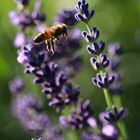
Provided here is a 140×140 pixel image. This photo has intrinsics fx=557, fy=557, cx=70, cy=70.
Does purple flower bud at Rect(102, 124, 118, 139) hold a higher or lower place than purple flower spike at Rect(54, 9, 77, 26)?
lower

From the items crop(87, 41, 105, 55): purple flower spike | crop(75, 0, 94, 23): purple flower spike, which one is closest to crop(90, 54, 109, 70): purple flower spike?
crop(87, 41, 105, 55): purple flower spike

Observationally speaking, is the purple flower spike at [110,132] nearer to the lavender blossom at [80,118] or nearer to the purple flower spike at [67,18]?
the lavender blossom at [80,118]

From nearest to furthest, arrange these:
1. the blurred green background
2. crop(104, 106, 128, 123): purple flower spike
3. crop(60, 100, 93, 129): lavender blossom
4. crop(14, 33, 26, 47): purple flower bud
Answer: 1. crop(104, 106, 128, 123): purple flower spike
2. crop(60, 100, 93, 129): lavender blossom
3. crop(14, 33, 26, 47): purple flower bud
4. the blurred green background

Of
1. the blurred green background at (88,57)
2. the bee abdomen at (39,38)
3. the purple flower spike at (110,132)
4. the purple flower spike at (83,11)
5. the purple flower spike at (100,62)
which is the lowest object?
the purple flower spike at (110,132)

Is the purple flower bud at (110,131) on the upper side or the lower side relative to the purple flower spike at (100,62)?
lower

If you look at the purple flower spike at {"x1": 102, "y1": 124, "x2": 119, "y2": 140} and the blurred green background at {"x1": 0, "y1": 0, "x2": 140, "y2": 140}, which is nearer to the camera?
the purple flower spike at {"x1": 102, "y1": 124, "x2": 119, "y2": 140}

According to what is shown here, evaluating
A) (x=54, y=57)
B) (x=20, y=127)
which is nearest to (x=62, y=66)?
(x=54, y=57)

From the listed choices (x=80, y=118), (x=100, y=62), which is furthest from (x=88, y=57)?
(x=100, y=62)

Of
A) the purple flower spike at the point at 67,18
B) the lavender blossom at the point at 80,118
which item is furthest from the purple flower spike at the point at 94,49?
the purple flower spike at the point at 67,18

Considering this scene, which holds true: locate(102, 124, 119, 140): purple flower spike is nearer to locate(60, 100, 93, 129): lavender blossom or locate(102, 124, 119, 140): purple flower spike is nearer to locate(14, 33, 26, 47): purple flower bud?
locate(60, 100, 93, 129): lavender blossom

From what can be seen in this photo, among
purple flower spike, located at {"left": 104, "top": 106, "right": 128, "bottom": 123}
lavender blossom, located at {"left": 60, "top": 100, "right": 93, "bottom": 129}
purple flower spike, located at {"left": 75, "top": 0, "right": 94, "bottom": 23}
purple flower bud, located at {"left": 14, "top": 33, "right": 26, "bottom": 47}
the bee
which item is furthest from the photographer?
purple flower bud, located at {"left": 14, "top": 33, "right": 26, "bottom": 47}
